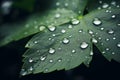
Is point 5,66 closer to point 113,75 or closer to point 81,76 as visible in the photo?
point 81,76

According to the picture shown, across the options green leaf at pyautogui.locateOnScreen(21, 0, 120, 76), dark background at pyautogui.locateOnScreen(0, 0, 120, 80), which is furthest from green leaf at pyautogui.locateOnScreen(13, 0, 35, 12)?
green leaf at pyautogui.locateOnScreen(21, 0, 120, 76)

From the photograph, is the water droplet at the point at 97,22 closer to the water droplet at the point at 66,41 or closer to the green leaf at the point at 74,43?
the green leaf at the point at 74,43

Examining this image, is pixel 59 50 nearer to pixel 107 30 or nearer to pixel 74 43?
pixel 74 43

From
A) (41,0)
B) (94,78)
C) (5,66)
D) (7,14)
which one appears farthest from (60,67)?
(7,14)

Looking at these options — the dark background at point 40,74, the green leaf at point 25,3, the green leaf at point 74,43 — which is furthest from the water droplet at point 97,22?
the green leaf at point 25,3

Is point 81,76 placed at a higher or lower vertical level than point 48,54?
lower

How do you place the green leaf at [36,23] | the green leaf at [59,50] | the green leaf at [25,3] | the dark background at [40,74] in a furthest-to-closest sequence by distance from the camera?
the green leaf at [25,3] → the dark background at [40,74] → the green leaf at [36,23] → the green leaf at [59,50]

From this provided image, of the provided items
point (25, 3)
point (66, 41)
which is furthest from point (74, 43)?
point (25, 3)
